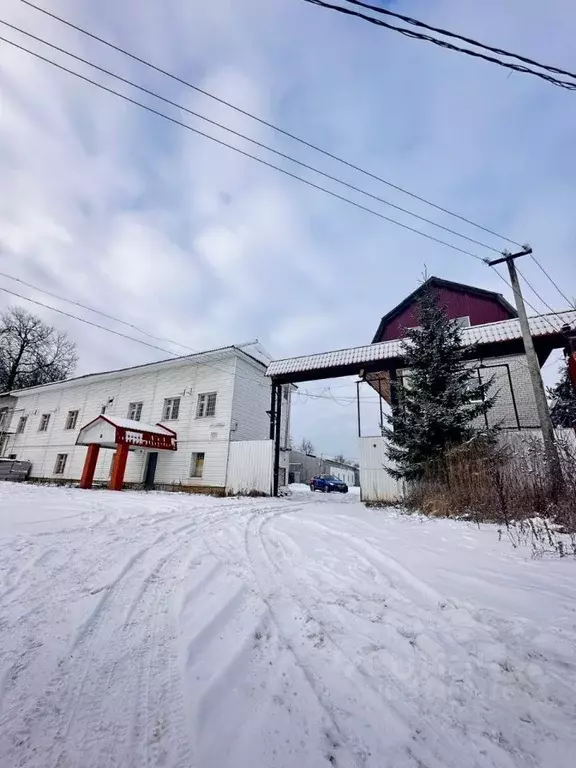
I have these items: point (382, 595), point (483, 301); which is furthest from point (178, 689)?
point (483, 301)

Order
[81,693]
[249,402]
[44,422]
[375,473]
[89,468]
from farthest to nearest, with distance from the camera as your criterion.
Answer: [44,422], [249,402], [89,468], [375,473], [81,693]

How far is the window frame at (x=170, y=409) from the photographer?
60.4ft

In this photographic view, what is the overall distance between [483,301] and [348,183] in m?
14.6

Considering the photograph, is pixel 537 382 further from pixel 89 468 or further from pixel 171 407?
pixel 89 468

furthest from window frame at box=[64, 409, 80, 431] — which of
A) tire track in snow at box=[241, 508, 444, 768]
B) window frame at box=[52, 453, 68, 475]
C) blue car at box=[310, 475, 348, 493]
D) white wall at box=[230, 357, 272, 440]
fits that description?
tire track in snow at box=[241, 508, 444, 768]

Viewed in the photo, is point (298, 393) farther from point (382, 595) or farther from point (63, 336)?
point (63, 336)

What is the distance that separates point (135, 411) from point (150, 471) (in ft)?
14.1

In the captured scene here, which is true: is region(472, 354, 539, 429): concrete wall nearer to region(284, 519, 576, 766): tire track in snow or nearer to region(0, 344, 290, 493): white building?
region(0, 344, 290, 493): white building

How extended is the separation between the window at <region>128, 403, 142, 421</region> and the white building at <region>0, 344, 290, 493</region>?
0.20 ft

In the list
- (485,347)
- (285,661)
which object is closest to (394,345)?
(485,347)

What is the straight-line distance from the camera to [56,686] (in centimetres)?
166

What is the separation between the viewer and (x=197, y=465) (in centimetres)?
1677

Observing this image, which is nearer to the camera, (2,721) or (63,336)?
(2,721)

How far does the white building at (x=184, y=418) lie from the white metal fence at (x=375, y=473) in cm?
434
